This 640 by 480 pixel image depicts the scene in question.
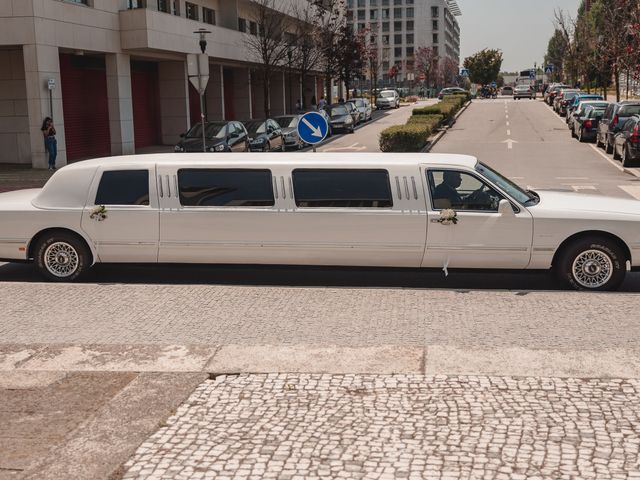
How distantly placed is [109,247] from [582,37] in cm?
7064

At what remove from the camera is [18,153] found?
28688 millimetres

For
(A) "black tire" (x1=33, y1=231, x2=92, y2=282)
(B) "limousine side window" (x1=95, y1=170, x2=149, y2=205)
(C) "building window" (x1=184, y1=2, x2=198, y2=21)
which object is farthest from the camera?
(C) "building window" (x1=184, y1=2, x2=198, y2=21)

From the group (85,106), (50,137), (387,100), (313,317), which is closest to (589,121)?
(85,106)

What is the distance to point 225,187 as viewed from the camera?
32.2 ft

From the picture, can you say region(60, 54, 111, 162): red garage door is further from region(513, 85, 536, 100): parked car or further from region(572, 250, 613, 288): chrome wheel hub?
region(513, 85, 536, 100): parked car

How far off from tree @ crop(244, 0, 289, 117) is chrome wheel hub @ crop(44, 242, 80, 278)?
32.8m

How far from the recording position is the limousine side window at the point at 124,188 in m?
10.0

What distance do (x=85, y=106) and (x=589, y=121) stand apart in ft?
68.6

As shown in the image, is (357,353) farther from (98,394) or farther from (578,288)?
(578,288)

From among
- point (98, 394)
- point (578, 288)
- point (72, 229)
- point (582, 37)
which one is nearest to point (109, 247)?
point (72, 229)

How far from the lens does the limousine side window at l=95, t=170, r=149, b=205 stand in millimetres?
10008

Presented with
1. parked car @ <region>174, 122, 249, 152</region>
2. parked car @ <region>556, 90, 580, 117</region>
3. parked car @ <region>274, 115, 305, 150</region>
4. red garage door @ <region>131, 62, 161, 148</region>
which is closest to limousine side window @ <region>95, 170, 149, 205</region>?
parked car @ <region>174, 122, 249, 152</region>

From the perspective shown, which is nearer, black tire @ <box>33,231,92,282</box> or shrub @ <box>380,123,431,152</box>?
black tire @ <box>33,231,92,282</box>

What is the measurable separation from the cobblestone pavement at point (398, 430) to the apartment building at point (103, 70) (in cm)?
2296
